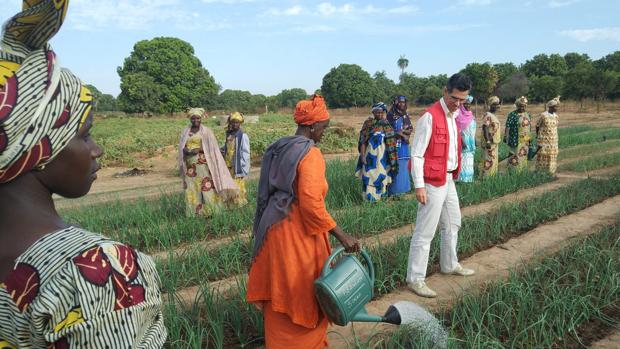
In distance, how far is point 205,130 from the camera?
5578 millimetres

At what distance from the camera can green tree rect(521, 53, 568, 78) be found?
127 ft

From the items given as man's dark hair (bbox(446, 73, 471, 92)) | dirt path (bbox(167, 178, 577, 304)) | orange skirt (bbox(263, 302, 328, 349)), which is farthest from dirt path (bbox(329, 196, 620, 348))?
man's dark hair (bbox(446, 73, 471, 92))

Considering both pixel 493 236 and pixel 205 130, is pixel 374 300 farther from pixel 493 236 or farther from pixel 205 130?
pixel 205 130

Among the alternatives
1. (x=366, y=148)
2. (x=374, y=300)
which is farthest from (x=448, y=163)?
(x=366, y=148)

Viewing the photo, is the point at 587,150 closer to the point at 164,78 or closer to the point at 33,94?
the point at 33,94

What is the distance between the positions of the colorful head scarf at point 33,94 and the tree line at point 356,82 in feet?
95.7

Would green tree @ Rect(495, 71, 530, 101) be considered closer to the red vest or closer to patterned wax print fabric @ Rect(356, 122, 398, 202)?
patterned wax print fabric @ Rect(356, 122, 398, 202)

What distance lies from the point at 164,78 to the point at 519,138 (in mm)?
35707

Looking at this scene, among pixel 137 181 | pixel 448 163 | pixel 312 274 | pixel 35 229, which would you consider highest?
pixel 35 229

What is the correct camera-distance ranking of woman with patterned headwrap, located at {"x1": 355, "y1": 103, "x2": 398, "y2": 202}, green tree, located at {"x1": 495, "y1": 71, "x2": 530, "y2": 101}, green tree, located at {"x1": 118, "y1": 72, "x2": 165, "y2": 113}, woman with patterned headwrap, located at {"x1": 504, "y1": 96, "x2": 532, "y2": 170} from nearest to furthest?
woman with patterned headwrap, located at {"x1": 355, "y1": 103, "x2": 398, "y2": 202}
woman with patterned headwrap, located at {"x1": 504, "y1": 96, "x2": 532, "y2": 170}
green tree, located at {"x1": 495, "y1": 71, "x2": 530, "y2": 101}
green tree, located at {"x1": 118, "y1": 72, "x2": 165, "y2": 113}

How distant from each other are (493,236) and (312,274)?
292 centimetres

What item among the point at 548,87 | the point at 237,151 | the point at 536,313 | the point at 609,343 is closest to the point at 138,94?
the point at 548,87

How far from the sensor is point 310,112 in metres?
2.27

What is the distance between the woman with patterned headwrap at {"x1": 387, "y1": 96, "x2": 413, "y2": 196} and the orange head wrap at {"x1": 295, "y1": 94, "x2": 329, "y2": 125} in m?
4.38
